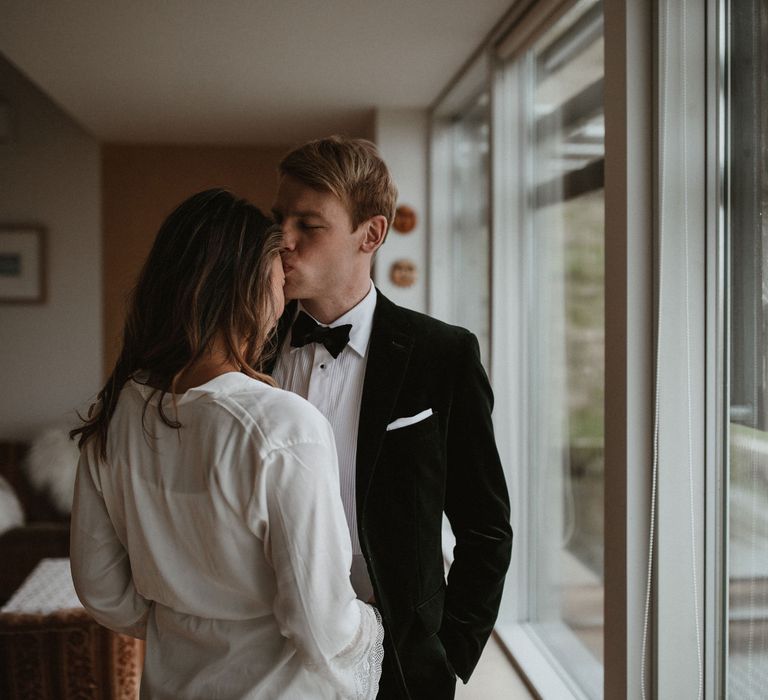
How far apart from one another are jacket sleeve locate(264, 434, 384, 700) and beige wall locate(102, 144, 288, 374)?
511 cm

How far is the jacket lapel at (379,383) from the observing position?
4.89 feet

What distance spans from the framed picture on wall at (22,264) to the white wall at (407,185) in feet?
8.18

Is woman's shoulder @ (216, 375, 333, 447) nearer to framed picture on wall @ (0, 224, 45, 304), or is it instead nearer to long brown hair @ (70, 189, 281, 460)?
long brown hair @ (70, 189, 281, 460)

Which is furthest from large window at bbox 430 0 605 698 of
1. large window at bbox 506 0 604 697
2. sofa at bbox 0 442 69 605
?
sofa at bbox 0 442 69 605

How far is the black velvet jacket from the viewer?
1.49 m

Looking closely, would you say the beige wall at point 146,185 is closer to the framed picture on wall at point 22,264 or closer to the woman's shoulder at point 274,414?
the framed picture on wall at point 22,264

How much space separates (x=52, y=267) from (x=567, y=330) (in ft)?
13.7

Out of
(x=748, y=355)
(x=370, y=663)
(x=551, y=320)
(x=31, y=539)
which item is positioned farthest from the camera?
(x=31, y=539)

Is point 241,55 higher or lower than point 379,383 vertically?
higher

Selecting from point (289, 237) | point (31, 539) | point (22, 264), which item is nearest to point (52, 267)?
point (22, 264)

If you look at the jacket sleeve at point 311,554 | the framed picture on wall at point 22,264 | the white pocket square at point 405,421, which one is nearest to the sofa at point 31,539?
the framed picture on wall at point 22,264

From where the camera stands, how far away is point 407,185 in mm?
4953

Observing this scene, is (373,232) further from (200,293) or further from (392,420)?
(200,293)

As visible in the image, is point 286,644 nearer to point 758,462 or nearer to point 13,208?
point 758,462
